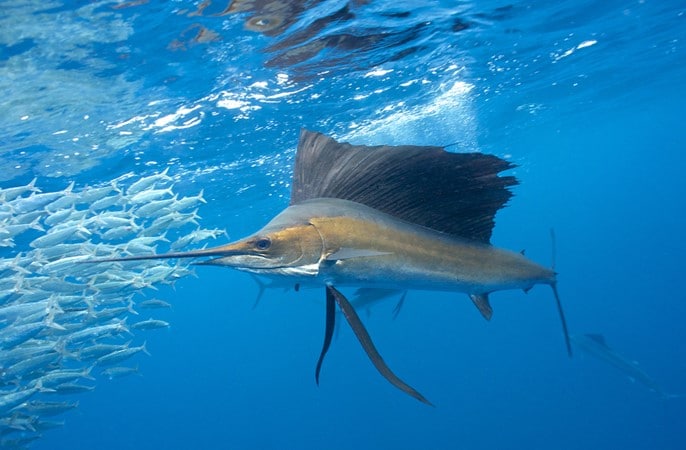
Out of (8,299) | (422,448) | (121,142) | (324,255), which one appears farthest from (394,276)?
(422,448)

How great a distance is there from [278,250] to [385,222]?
66 cm

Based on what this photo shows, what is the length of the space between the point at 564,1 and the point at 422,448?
61.4 ft

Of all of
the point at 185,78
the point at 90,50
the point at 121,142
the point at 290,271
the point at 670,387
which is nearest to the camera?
the point at 290,271

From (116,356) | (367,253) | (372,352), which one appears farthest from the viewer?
(116,356)

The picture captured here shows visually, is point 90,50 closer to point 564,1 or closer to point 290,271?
point 290,271

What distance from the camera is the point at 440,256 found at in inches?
98.6

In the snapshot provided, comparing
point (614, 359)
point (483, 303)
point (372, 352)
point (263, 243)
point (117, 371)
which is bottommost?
point (614, 359)

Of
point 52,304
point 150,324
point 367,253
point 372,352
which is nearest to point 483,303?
point 367,253

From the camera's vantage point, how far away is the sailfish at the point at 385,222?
212cm

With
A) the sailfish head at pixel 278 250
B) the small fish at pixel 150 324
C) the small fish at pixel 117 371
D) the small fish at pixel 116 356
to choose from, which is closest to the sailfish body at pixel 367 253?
the sailfish head at pixel 278 250

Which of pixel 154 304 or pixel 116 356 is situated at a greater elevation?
pixel 154 304

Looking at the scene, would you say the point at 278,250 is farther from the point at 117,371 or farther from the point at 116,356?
the point at 117,371

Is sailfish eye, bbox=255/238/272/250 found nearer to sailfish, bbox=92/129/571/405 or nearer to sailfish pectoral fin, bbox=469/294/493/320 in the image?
sailfish, bbox=92/129/571/405

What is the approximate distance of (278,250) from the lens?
6.56 ft
